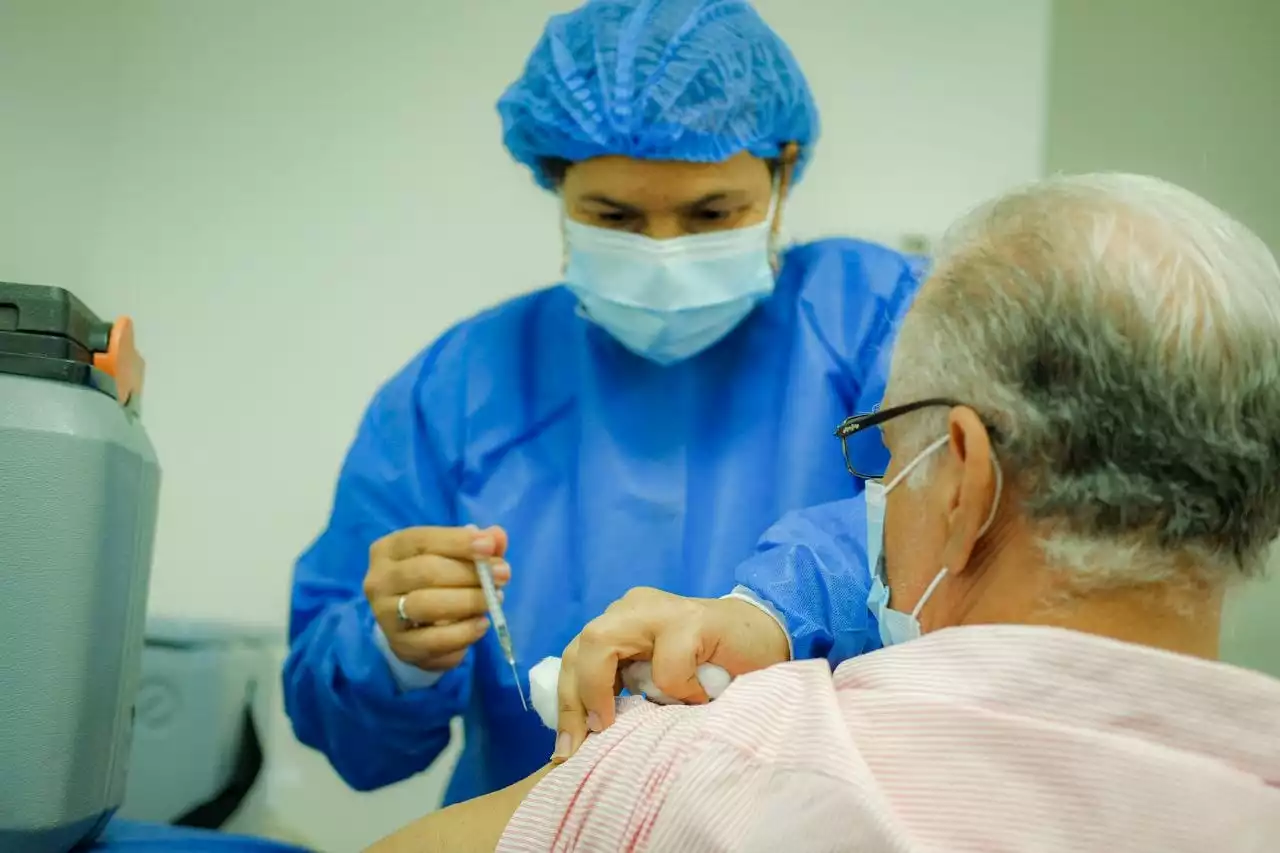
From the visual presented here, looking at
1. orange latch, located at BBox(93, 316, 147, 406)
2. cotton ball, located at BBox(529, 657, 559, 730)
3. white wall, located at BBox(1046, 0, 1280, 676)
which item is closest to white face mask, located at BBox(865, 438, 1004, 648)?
cotton ball, located at BBox(529, 657, 559, 730)

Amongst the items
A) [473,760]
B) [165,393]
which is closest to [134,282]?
[165,393]

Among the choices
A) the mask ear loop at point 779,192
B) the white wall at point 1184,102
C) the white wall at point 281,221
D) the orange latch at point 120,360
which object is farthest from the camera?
the white wall at point 281,221

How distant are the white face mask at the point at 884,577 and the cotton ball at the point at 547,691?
0.26 m

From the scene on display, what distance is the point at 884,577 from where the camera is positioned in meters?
0.82

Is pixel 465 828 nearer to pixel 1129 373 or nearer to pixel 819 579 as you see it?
pixel 819 579

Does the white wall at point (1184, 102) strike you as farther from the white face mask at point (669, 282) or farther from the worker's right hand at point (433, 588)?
the worker's right hand at point (433, 588)

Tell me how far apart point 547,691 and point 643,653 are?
0.28ft

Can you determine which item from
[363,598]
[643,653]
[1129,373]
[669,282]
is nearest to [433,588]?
[363,598]

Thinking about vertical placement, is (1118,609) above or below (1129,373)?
below

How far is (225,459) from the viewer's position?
5.24ft

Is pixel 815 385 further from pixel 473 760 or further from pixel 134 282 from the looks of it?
pixel 134 282

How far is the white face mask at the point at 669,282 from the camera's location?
1230 mm

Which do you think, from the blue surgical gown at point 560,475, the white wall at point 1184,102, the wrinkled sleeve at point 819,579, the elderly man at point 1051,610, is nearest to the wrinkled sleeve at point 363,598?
the blue surgical gown at point 560,475

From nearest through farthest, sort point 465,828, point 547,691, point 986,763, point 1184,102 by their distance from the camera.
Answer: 1. point 986,763
2. point 465,828
3. point 547,691
4. point 1184,102
